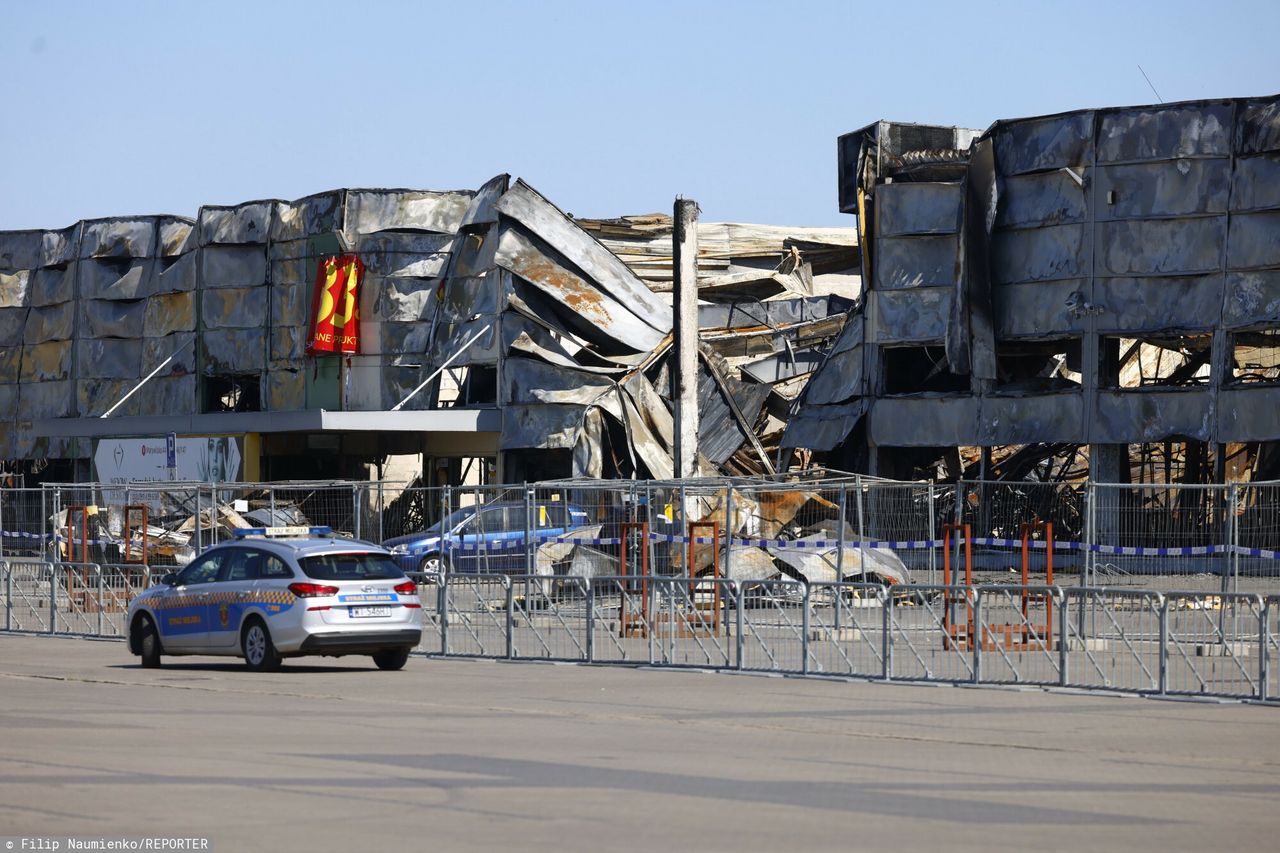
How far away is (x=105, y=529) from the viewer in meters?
38.1

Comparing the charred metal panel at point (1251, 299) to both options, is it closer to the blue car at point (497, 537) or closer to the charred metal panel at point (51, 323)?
the blue car at point (497, 537)

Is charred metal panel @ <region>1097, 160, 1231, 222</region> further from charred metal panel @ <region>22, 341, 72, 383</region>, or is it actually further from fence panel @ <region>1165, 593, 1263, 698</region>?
charred metal panel @ <region>22, 341, 72, 383</region>

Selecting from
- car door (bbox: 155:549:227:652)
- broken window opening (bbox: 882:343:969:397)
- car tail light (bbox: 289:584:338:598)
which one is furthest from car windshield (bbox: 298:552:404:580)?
broken window opening (bbox: 882:343:969:397)

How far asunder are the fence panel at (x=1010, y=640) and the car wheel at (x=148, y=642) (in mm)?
9254

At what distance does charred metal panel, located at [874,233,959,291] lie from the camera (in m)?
44.2

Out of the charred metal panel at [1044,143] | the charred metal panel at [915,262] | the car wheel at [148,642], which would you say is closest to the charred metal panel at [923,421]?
the charred metal panel at [915,262]

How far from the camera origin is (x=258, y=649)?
2064 cm

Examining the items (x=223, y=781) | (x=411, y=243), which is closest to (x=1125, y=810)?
(x=223, y=781)

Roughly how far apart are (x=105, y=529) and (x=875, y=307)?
61.6 feet

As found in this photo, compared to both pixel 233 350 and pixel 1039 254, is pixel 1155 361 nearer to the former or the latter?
pixel 1039 254

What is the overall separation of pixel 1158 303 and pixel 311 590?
25.9 m

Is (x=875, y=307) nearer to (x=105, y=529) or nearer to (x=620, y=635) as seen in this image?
(x=105, y=529)

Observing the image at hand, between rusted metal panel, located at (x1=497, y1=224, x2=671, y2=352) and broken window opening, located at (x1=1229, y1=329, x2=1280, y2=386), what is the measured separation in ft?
51.4

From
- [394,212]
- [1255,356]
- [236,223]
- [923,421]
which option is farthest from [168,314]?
[1255,356]
